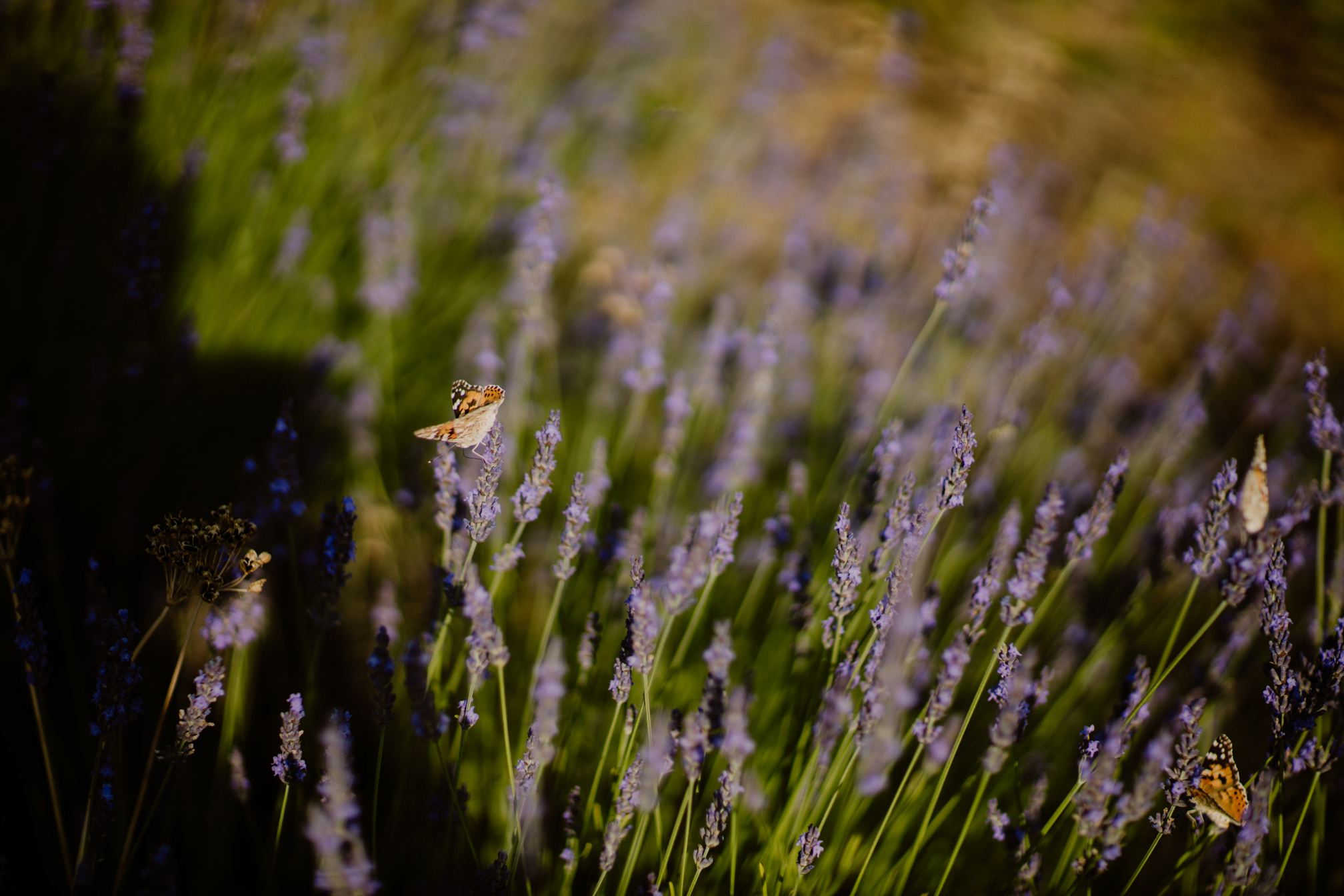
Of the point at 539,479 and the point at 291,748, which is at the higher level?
the point at 539,479

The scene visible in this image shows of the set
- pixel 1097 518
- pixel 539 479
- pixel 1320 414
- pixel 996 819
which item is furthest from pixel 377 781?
pixel 1320 414

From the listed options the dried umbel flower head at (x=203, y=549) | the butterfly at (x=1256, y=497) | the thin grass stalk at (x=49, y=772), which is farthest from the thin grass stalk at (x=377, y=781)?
the butterfly at (x=1256, y=497)

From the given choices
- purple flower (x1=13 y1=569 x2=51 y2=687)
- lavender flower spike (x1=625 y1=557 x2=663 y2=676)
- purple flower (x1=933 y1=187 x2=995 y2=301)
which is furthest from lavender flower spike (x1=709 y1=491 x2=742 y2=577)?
purple flower (x1=13 y1=569 x2=51 y2=687)

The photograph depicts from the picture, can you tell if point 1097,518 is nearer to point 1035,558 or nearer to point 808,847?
point 1035,558

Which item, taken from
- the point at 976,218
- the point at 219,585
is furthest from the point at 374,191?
the point at 976,218

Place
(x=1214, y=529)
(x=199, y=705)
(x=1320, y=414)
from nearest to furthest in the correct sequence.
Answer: (x=199, y=705)
(x=1214, y=529)
(x=1320, y=414)

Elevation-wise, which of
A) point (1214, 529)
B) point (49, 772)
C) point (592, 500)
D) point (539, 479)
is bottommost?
point (49, 772)

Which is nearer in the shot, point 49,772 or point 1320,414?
point 49,772

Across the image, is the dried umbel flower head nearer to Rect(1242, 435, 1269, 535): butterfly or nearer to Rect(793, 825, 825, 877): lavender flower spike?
Rect(793, 825, 825, 877): lavender flower spike

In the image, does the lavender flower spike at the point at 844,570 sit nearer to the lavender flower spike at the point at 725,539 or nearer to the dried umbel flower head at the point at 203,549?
the lavender flower spike at the point at 725,539
